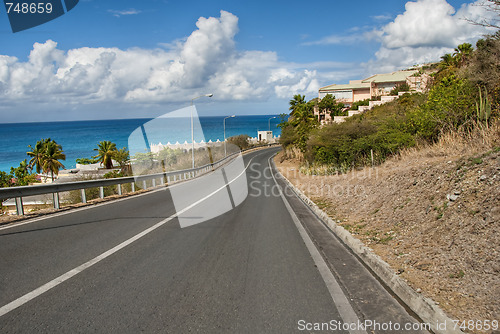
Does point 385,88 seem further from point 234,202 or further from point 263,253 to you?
point 263,253

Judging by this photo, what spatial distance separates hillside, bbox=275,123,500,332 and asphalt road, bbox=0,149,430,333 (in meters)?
0.68

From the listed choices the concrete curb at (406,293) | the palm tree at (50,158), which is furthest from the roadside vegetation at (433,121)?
the palm tree at (50,158)

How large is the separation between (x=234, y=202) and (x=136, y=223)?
6286 mm

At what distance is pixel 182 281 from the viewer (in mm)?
5512

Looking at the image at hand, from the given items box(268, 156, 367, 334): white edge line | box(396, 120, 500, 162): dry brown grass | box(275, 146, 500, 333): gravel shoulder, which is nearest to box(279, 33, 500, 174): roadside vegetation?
box(396, 120, 500, 162): dry brown grass

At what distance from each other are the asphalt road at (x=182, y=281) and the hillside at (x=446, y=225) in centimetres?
68

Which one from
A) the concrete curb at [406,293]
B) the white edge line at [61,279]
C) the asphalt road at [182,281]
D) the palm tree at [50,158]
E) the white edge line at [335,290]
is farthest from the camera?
the palm tree at [50,158]

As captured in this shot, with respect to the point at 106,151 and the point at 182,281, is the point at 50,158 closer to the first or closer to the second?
the point at 106,151

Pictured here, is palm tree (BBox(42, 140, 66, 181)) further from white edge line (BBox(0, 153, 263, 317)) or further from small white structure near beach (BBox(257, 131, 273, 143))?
white edge line (BBox(0, 153, 263, 317))

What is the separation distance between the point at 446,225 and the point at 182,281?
15.1 feet

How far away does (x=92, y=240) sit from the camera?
8148 millimetres

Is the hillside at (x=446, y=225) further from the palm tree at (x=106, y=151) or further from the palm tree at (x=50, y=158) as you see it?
the palm tree at (x=50, y=158)

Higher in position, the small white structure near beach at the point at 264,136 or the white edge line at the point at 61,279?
the small white structure near beach at the point at 264,136

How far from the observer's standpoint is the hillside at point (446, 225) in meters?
4.61
